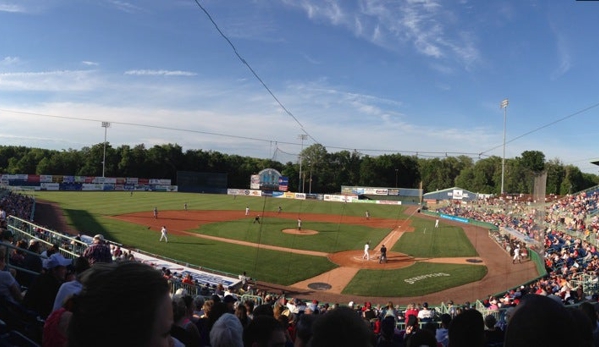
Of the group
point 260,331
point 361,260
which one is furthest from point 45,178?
point 260,331

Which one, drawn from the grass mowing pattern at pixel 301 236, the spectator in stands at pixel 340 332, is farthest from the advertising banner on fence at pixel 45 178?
the spectator in stands at pixel 340 332

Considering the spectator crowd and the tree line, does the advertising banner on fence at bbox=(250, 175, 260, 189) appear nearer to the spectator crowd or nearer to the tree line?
the tree line

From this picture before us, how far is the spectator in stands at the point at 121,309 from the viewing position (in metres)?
1.37

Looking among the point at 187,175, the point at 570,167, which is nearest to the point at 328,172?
the point at 187,175

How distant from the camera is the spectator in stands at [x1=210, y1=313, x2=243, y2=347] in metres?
3.44

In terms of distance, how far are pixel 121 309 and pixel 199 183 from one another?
9801 centimetres

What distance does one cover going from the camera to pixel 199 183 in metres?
96.4

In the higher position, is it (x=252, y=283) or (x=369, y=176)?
(x=369, y=176)

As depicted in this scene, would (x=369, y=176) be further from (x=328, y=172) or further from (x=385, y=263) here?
(x=385, y=263)

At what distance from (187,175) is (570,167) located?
9029 cm

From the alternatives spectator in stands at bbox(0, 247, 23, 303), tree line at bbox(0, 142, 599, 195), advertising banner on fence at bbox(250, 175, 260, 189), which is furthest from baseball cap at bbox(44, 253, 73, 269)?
advertising banner on fence at bbox(250, 175, 260, 189)

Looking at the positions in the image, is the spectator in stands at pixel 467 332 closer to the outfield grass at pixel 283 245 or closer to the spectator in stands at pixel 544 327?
the spectator in stands at pixel 544 327

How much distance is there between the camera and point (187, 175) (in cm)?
9681

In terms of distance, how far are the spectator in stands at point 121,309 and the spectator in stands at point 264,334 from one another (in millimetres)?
1898
